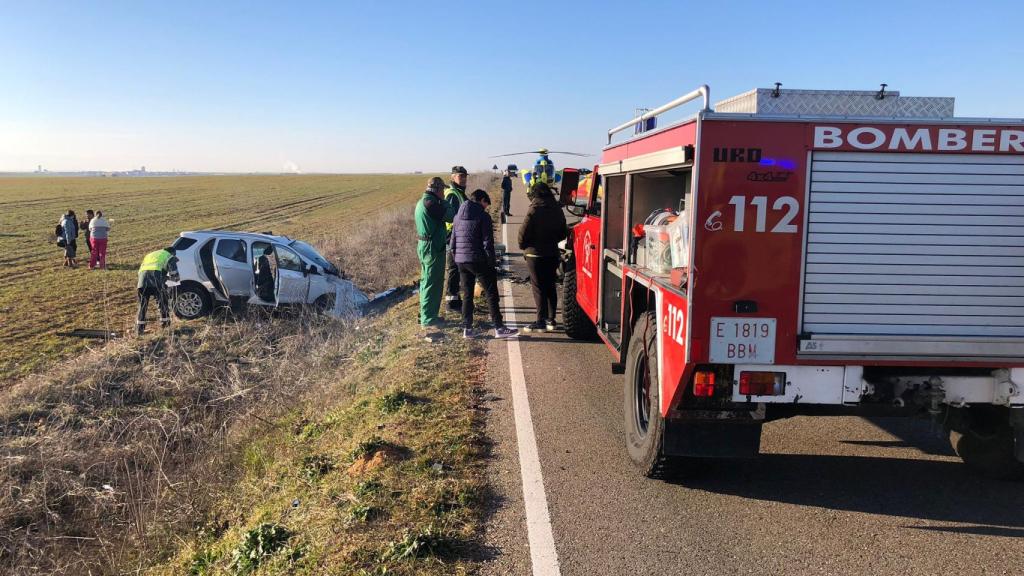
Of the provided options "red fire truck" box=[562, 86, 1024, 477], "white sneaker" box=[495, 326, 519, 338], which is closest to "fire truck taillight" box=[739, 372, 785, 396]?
"red fire truck" box=[562, 86, 1024, 477]

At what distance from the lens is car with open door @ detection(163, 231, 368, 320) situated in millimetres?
12461

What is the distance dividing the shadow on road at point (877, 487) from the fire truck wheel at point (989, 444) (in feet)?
0.26

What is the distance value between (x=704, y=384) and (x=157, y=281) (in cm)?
1117

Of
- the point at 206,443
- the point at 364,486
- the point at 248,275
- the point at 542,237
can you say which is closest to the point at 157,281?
the point at 248,275

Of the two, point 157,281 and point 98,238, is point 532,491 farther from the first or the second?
point 98,238

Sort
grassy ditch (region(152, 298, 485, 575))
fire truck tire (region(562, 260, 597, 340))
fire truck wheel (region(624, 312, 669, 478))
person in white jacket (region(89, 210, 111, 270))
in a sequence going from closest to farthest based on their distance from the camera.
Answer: grassy ditch (region(152, 298, 485, 575))
fire truck wheel (region(624, 312, 669, 478))
fire truck tire (region(562, 260, 597, 340))
person in white jacket (region(89, 210, 111, 270))

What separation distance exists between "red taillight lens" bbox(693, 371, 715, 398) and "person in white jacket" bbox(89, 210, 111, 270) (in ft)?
67.0

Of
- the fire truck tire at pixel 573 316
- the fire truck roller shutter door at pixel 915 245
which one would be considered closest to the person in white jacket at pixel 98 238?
the fire truck tire at pixel 573 316

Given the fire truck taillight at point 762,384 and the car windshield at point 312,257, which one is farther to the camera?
the car windshield at point 312,257

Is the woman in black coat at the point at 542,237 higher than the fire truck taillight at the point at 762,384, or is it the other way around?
the woman in black coat at the point at 542,237

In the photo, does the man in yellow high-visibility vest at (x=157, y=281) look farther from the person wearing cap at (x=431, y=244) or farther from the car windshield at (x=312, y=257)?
the person wearing cap at (x=431, y=244)

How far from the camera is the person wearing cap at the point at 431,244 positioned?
8625mm

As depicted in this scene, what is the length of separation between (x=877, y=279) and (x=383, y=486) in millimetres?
3153

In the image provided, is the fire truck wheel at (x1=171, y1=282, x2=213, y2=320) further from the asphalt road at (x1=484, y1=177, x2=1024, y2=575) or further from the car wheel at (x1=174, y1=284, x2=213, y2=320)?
the asphalt road at (x1=484, y1=177, x2=1024, y2=575)
